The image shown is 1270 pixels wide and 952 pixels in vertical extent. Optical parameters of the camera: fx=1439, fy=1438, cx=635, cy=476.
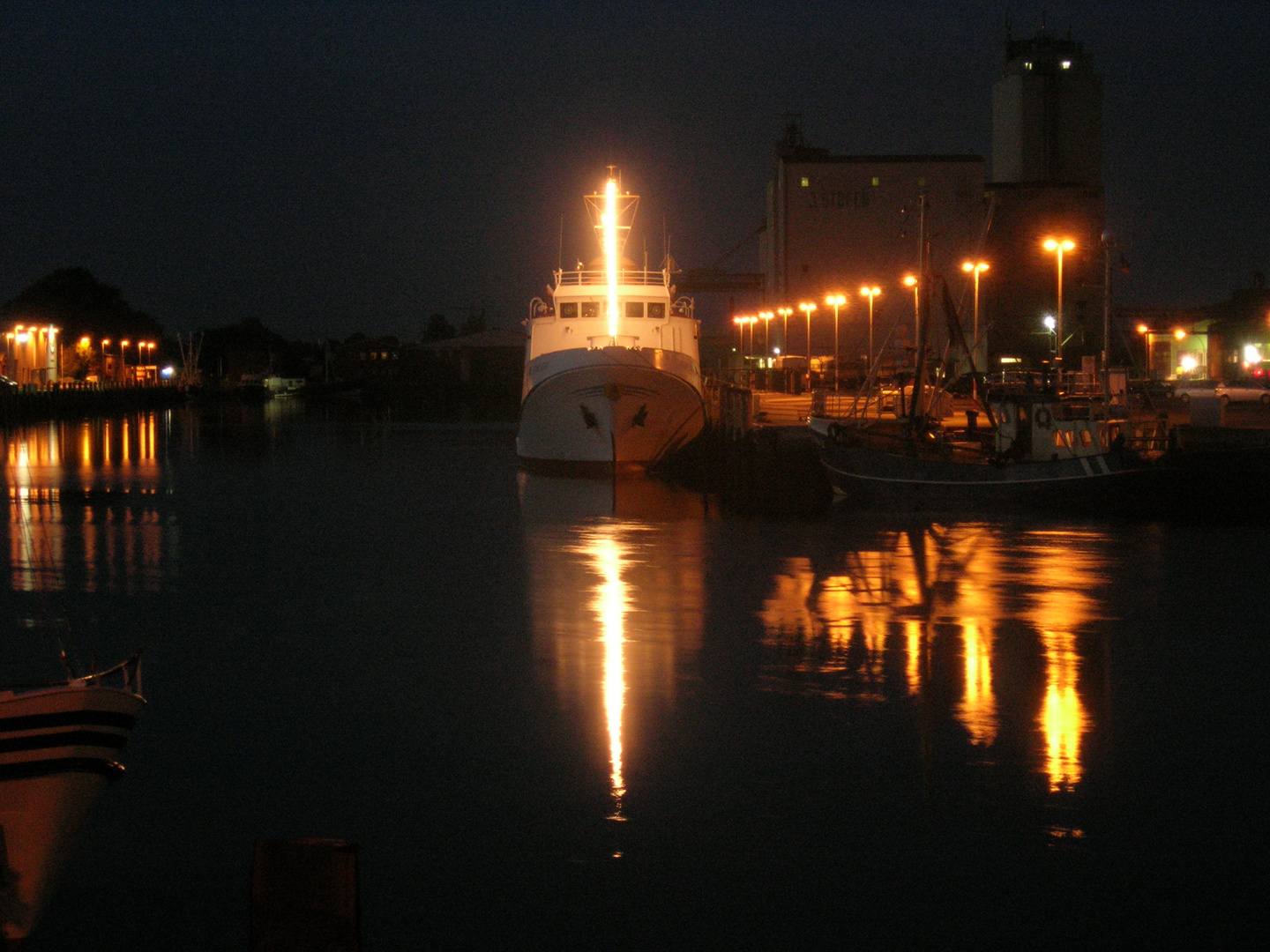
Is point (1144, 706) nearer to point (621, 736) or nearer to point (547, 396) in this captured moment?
point (621, 736)

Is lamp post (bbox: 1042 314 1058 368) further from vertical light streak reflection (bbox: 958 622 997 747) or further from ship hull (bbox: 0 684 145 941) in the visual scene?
ship hull (bbox: 0 684 145 941)

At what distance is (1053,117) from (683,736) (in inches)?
3225

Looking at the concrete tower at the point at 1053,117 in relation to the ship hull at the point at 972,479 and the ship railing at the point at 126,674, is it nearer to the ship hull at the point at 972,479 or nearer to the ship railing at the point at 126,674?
the ship hull at the point at 972,479

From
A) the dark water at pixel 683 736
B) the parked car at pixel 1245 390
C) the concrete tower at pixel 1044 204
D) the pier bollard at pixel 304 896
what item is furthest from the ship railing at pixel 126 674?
the concrete tower at pixel 1044 204

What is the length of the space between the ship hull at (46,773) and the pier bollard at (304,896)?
1.84 m

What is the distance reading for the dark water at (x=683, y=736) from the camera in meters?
7.70

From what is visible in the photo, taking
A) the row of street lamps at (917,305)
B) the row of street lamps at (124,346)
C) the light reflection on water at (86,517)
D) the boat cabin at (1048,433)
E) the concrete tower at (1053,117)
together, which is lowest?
the light reflection on water at (86,517)

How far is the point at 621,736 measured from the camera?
1083 cm

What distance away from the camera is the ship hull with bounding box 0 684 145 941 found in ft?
22.1

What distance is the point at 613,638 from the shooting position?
14641mm

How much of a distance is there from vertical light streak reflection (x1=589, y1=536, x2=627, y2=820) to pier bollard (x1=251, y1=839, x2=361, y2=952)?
3.72 m

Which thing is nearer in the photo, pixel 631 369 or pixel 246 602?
pixel 246 602

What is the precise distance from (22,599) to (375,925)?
36.7 feet

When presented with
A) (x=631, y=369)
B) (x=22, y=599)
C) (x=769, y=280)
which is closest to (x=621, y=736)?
(x=22, y=599)
